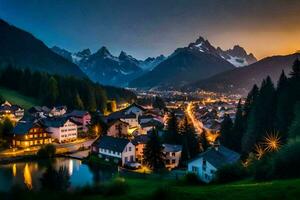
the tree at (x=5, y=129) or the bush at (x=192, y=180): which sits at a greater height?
the tree at (x=5, y=129)

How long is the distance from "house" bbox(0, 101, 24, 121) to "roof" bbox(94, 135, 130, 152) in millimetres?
29375

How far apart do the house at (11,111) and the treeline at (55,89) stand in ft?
39.5

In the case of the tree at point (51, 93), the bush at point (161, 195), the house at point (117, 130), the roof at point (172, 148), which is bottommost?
the roof at point (172, 148)

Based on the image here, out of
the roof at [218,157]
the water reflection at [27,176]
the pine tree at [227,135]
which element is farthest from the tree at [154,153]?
the water reflection at [27,176]

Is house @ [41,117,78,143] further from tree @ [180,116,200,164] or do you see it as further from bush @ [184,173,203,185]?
bush @ [184,173,203,185]

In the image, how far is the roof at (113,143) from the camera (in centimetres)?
4784

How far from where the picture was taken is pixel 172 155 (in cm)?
4541

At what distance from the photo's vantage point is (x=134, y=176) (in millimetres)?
39812

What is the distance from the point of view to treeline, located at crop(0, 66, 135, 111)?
298ft

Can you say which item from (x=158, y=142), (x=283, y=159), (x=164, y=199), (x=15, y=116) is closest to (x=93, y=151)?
(x=158, y=142)

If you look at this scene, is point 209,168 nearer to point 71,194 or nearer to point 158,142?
point 158,142

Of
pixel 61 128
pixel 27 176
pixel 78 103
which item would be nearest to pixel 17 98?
pixel 78 103

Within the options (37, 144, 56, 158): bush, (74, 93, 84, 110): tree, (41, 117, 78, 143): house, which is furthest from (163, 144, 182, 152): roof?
(74, 93, 84, 110): tree

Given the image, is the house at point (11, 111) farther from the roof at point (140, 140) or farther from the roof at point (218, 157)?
the roof at point (218, 157)
